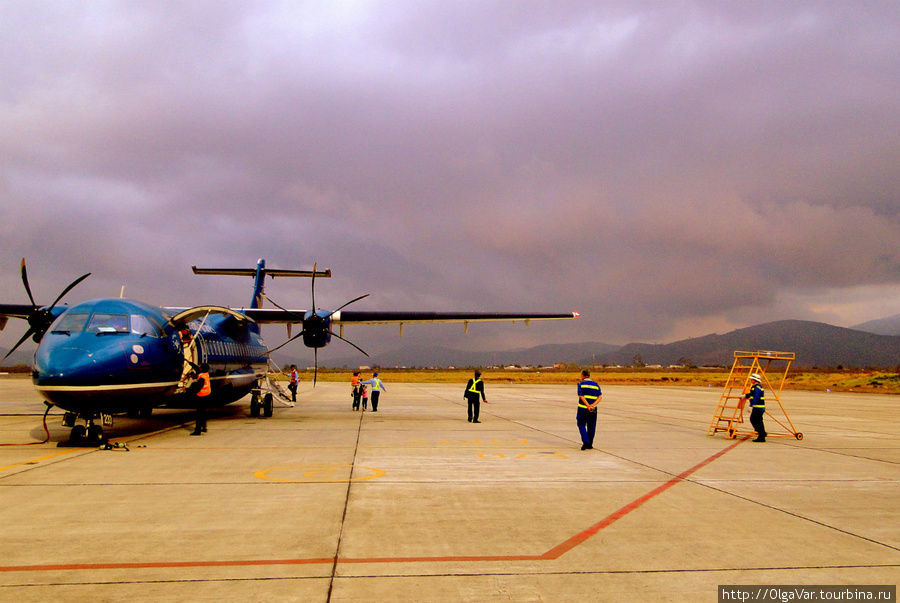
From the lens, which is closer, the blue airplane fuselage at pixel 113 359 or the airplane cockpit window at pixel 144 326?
the blue airplane fuselage at pixel 113 359

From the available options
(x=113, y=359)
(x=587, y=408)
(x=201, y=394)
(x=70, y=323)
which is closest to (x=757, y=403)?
(x=587, y=408)

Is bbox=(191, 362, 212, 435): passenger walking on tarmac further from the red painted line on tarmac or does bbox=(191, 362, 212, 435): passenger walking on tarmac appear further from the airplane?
the red painted line on tarmac

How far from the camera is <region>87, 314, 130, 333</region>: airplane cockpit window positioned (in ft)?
39.9

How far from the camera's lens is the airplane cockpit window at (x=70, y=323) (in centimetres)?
1205

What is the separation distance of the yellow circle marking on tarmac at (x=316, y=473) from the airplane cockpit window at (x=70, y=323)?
5807 mm

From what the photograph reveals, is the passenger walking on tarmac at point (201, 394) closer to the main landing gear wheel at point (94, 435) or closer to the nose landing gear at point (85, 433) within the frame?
the nose landing gear at point (85, 433)

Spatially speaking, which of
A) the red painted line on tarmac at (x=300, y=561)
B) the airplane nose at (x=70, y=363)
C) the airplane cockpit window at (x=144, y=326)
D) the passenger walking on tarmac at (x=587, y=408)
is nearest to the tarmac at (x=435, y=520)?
the red painted line on tarmac at (x=300, y=561)

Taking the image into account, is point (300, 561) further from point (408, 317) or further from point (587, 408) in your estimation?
point (408, 317)

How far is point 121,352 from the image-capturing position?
1205cm

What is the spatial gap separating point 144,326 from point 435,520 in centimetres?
970

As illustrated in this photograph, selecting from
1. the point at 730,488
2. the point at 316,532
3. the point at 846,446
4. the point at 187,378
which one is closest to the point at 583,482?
the point at 730,488

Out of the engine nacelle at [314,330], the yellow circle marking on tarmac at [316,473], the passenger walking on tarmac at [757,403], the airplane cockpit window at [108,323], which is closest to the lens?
the yellow circle marking on tarmac at [316,473]

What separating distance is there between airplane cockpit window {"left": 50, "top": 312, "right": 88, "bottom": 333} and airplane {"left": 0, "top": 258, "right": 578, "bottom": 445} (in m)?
0.03

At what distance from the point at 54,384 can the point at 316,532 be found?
26.0 feet
